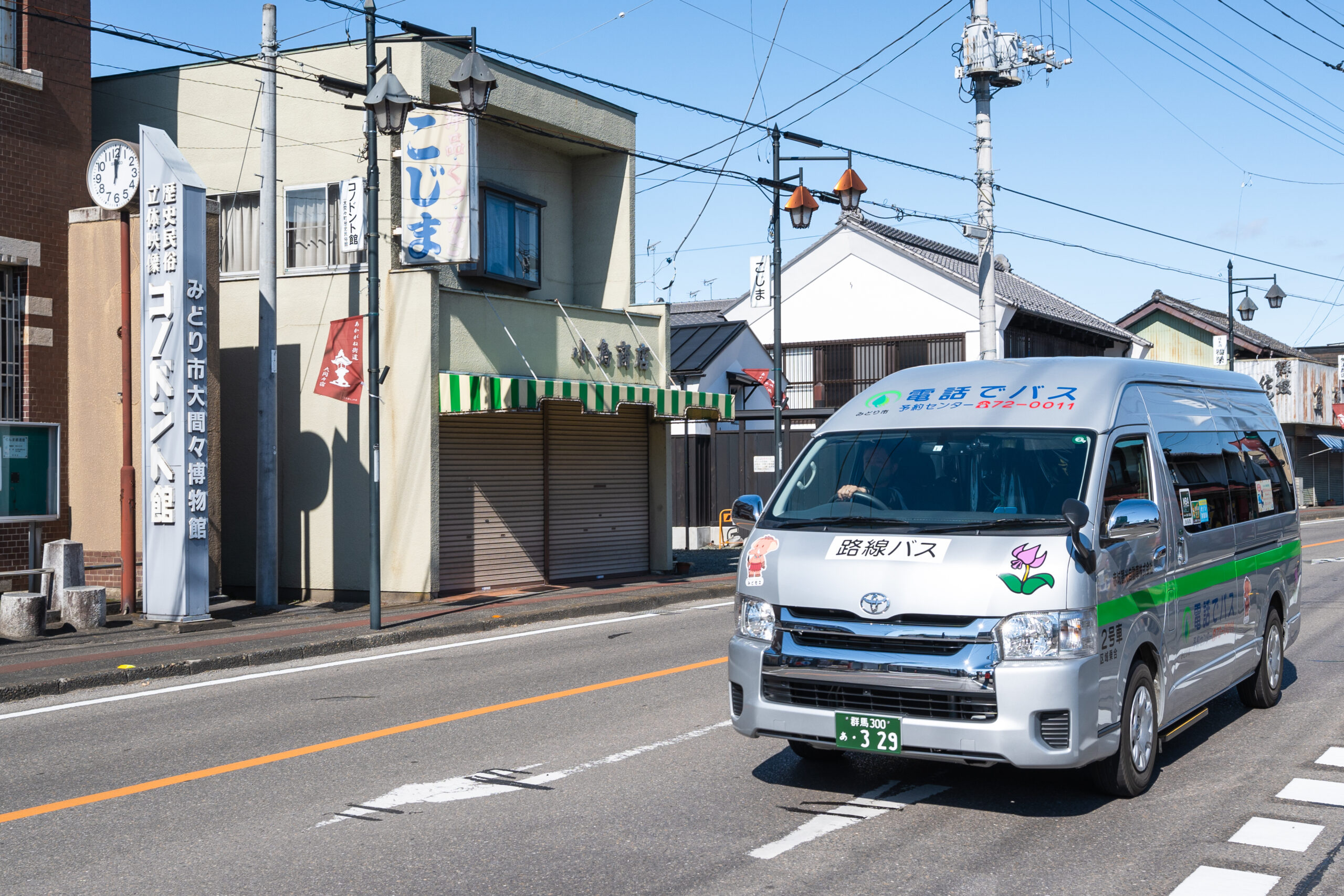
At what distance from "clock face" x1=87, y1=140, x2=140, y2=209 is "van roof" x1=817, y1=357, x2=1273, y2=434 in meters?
10.4

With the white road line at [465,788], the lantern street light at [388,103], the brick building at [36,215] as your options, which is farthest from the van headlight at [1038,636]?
the brick building at [36,215]

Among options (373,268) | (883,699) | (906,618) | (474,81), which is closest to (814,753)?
(883,699)

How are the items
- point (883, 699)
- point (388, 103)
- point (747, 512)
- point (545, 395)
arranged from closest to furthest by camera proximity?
point (883, 699), point (747, 512), point (388, 103), point (545, 395)

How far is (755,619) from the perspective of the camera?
6.51 meters

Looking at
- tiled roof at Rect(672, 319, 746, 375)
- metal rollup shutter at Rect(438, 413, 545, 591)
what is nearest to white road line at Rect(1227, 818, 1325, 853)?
metal rollup shutter at Rect(438, 413, 545, 591)

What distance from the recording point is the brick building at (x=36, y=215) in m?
15.9

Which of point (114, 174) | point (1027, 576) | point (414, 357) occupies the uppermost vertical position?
point (114, 174)

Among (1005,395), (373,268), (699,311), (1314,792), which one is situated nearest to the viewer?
(1314,792)

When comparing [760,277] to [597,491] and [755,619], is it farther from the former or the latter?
[755,619]

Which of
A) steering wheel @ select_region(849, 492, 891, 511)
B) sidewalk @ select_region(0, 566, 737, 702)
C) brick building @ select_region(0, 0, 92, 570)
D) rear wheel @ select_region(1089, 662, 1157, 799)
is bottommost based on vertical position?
sidewalk @ select_region(0, 566, 737, 702)

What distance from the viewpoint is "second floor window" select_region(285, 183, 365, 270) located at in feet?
58.5

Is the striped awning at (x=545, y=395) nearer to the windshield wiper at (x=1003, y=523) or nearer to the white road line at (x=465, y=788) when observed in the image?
the white road line at (x=465, y=788)

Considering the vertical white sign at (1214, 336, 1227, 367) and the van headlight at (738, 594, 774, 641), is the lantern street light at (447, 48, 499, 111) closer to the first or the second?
the van headlight at (738, 594, 774, 641)

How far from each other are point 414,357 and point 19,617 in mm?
6104
